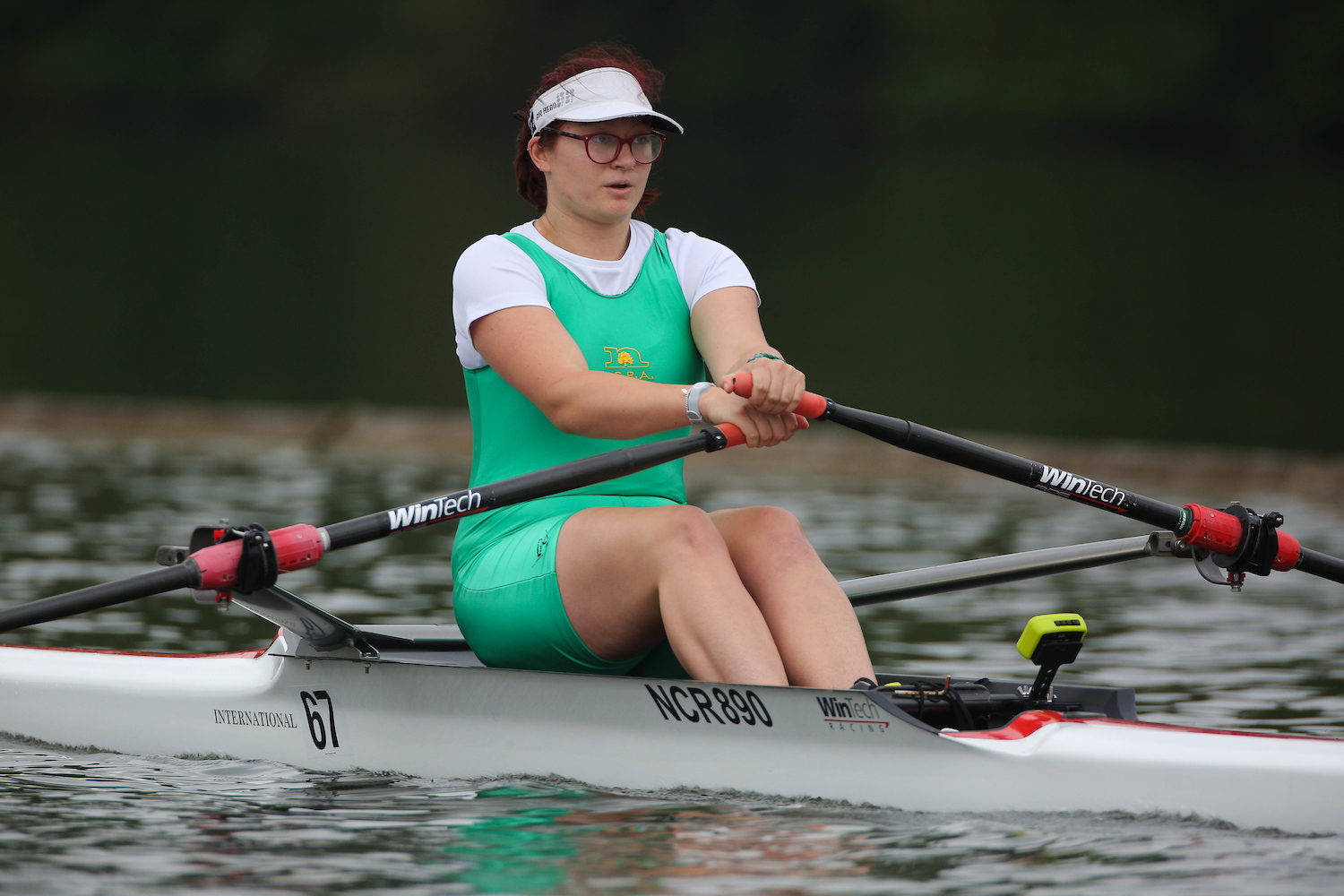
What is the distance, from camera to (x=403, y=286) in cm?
2192

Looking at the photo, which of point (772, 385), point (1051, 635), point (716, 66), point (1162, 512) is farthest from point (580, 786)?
point (716, 66)

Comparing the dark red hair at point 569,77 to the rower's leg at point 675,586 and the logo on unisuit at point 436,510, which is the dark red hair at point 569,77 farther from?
the rower's leg at point 675,586

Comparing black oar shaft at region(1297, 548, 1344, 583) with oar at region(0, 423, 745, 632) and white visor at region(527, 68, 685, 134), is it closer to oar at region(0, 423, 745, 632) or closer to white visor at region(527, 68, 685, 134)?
oar at region(0, 423, 745, 632)

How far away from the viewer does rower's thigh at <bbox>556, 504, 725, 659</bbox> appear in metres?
3.98

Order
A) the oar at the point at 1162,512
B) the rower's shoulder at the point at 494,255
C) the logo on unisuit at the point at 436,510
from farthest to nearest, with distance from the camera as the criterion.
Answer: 1. the oar at the point at 1162,512
2. the rower's shoulder at the point at 494,255
3. the logo on unisuit at the point at 436,510

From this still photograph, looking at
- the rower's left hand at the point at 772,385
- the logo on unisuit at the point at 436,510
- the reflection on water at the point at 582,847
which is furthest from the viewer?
the logo on unisuit at the point at 436,510

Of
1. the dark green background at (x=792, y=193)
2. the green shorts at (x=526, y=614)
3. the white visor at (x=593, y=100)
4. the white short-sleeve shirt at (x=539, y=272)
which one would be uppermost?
the dark green background at (x=792, y=193)

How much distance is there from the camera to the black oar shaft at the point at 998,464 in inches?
170

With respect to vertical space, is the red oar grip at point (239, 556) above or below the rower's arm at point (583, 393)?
below

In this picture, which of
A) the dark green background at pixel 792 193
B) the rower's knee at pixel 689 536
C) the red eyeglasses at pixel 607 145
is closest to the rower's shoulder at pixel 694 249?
the red eyeglasses at pixel 607 145

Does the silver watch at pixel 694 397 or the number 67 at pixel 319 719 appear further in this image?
the number 67 at pixel 319 719

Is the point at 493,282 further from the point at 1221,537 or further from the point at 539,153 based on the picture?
the point at 1221,537

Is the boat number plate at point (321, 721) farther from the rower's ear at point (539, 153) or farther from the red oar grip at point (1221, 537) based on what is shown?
the red oar grip at point (1221, 537)

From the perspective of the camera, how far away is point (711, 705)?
13.1 feet
